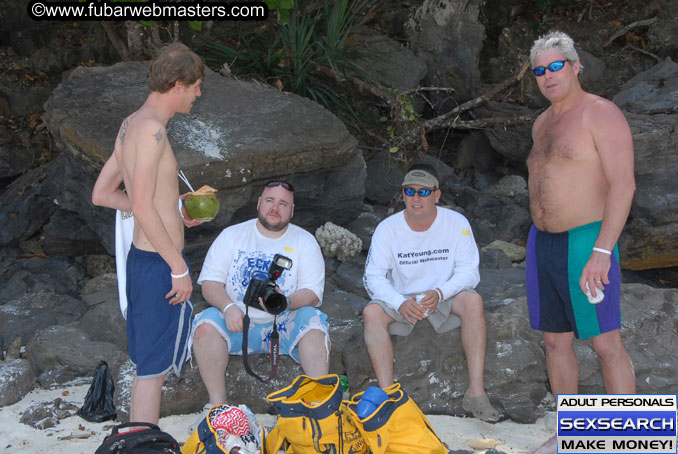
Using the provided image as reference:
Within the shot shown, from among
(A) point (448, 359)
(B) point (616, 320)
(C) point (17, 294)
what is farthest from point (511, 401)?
(C) point (17, 294)

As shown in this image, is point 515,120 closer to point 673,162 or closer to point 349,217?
point 673,162

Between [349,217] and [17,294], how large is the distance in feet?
10.2

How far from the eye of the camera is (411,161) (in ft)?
24.1

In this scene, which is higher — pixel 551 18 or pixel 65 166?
pixel 551 18

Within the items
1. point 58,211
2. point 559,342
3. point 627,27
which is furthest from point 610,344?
point 627,27

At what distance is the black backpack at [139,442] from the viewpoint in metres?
2.85

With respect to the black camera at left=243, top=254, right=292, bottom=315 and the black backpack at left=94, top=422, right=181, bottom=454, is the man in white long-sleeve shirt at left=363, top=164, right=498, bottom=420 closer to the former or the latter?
the black camera at left=243, top=254, right=292, bottom=315

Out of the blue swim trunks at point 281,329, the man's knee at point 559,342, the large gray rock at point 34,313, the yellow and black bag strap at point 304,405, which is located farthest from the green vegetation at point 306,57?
the yellow and black bag strap at point 304,405

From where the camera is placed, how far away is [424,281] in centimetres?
404

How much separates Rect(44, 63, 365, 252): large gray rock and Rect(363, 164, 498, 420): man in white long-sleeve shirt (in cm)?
183

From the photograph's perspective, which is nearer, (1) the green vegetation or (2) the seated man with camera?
(2) the seated man with camera

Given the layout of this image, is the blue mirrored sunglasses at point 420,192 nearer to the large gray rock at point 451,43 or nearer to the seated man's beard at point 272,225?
the seated man's beard at point 272,225

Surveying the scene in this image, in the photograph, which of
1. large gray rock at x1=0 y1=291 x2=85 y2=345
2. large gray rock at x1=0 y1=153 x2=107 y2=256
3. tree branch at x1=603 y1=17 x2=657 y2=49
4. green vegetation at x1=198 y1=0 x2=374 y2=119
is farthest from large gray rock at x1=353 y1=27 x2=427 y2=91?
large gray rock at x1=0 y1=291 x2=85 y2=345

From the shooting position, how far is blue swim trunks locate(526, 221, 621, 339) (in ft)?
10.9
